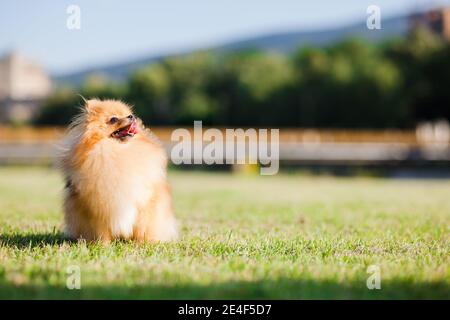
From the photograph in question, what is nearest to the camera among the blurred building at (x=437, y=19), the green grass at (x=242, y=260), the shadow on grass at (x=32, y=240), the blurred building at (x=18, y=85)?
the green grass at (x=242, y=260)

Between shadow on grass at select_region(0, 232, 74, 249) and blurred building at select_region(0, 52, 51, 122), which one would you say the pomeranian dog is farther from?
blurred building at select_region(0, 52, 51, 122)

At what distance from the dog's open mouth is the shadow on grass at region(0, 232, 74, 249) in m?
1.20

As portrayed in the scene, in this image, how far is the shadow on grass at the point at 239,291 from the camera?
13.0 ft

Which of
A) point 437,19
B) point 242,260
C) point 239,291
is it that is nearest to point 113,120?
point 242,260

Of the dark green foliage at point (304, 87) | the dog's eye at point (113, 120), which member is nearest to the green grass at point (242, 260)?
the dog's eye at point (113, 120)

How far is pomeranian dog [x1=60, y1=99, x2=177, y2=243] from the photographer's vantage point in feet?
17.1

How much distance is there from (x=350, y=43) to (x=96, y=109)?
59075 millimetres

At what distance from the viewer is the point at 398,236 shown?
679 cm

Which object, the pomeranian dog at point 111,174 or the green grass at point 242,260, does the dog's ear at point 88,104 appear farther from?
the green grass at point 242,260

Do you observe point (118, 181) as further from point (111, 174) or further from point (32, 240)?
point (32, 240)

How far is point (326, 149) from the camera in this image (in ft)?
106

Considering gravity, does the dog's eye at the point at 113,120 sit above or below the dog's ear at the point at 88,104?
below

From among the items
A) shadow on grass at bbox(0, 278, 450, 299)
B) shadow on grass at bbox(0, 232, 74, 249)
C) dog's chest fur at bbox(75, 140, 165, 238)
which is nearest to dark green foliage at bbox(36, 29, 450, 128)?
shadow on grass at bbox(0, 232, 74, 249)
